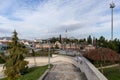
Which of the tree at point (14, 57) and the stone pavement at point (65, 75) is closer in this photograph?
the stone pavement at point (65, 75)

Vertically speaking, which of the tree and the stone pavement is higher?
the tree

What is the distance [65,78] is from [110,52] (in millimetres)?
18806

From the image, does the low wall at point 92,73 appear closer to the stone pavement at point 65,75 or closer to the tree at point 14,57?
the stone pavement at point 65,75

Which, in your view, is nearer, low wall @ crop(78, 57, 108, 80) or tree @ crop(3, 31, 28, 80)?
low wall @ crop(78, 57, 108, 80)

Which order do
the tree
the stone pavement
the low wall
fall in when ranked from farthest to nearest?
the tree < the stone pavement < the low wall

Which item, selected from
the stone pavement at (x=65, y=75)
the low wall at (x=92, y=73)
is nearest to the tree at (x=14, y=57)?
the stone pavement at (x=65, y=75)

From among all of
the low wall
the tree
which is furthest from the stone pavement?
the tree

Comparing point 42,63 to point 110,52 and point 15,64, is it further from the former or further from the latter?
point 15,64

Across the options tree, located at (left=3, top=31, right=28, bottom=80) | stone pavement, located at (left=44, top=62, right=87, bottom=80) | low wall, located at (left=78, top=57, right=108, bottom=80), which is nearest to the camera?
low wall, located at (left=78, top=57, right=108, bottom=80)

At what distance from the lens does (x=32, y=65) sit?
144ft

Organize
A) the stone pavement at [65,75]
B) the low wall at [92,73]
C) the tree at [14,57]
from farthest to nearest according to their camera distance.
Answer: the tree at [14,57] → the stone pavement at [65,75] → the low wall at [92,73]

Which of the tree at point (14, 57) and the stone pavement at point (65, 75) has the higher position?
the tree at point (14, 57)

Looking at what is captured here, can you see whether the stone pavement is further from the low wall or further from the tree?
the tree

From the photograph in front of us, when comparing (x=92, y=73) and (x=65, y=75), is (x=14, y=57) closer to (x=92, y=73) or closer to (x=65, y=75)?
(x=65, y=75)
